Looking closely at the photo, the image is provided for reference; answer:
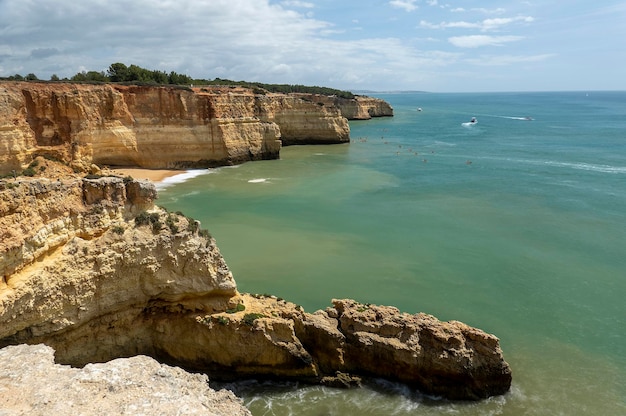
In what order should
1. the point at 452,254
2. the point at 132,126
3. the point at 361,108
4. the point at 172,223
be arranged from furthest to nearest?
the point at 361,108 → the point at 132,126 → the point at 452,254 → the point at 172,223

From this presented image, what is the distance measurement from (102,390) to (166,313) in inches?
215

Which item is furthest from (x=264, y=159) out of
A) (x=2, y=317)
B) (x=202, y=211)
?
(x=2, y=317)

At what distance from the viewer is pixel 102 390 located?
291 inches

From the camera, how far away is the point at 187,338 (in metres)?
12.8

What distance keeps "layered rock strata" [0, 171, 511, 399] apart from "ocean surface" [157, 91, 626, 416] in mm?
700

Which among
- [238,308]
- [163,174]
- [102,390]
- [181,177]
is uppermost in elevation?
[102,390]

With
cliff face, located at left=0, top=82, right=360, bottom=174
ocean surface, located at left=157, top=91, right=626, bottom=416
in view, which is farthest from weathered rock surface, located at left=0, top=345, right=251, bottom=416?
cliff face, located at left=0, top=82, right=360, bottom=174

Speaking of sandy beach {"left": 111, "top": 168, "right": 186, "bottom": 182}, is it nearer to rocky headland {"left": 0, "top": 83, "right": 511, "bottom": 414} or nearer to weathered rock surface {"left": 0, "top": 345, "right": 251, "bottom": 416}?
rocky headland {"left": 0, "top": 83, "right": 511, "bottom": 414}

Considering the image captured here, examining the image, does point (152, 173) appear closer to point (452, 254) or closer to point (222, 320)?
point (452, 254)

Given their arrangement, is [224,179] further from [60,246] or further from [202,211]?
[60,246]

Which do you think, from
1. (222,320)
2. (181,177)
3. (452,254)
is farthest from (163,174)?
(222,320)

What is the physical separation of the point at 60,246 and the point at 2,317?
2006 millimetres

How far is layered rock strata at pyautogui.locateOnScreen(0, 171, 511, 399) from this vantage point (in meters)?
10.7

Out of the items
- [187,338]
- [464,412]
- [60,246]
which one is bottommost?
[464,412]
